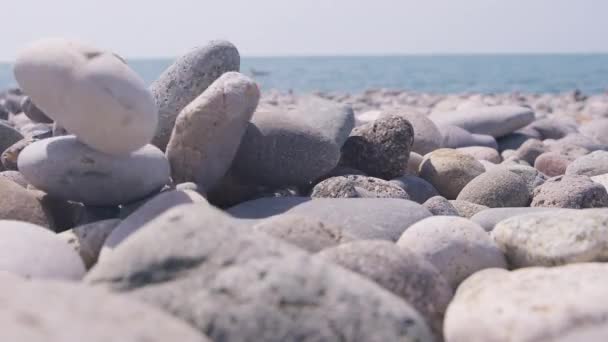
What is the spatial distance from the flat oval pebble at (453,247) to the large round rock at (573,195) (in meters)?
1.37

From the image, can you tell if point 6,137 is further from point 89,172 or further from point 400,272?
point 400,272

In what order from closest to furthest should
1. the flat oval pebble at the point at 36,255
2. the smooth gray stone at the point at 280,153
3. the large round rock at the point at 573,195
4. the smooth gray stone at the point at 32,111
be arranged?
the flat oval pebble at the point at 36,255 → the smooth gray stone at the point at 280,153 → the large round rock at the point at 573,195 → the smooth gray stone at the point at 32,111

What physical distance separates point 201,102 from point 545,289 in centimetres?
213

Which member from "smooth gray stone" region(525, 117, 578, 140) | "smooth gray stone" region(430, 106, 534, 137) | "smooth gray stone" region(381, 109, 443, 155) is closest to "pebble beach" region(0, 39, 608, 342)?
"smooth gray stone" region(381, 109, 443, 155)

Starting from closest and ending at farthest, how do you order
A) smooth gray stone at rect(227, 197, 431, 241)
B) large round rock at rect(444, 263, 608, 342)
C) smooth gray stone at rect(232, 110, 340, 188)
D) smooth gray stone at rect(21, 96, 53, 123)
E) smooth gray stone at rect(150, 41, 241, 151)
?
large round rock at rect(444, 263, 608, 342) → smooth gray stone at rect(227, 197, 431, 241) → smooth gray stone at rect(232, 110, 340, 188) → smooth gray stone at rect(150, 41, 241, 151) → smooth gray stone at rect(21, 96, 53, 123)

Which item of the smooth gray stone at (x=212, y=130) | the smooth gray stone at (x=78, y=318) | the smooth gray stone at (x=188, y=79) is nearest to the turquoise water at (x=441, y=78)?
the smooth gray stone at (x=188, y=79)

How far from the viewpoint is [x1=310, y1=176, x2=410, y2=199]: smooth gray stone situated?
13.3 feet

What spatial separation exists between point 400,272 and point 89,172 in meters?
1.75

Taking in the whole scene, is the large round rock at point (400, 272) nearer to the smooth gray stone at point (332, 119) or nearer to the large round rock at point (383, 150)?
the smooth gray stone at point (332, 119)

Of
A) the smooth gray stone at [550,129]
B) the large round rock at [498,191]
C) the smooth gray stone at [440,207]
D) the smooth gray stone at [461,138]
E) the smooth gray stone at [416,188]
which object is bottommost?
the smooth gray stone at [550,129]

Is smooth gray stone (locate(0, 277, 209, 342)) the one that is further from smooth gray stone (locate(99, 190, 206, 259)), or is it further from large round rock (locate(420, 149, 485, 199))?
large round rock (locate(420, 149, 485, 199))

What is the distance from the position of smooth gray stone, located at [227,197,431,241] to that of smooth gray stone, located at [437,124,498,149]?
3.89 m

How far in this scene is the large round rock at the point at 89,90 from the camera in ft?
10.3

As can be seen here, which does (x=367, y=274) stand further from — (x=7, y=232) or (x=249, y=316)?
(x=7, y=232)
